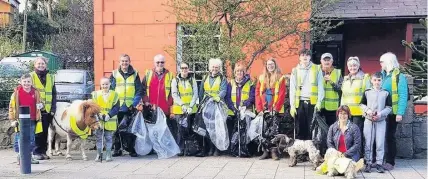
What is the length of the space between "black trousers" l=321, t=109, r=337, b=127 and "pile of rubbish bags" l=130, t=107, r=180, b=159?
279cm

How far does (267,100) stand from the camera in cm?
1067

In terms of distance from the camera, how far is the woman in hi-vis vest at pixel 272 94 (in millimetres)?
10570

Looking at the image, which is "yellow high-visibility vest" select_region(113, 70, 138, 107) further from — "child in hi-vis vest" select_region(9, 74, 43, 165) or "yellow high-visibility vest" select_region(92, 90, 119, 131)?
"child in hi-vis vest" select_region(9, 74, 43, 165)

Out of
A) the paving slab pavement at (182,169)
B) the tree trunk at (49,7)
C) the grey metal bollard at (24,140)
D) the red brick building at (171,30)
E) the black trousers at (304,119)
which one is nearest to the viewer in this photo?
the paving slab pavement at (182,169)

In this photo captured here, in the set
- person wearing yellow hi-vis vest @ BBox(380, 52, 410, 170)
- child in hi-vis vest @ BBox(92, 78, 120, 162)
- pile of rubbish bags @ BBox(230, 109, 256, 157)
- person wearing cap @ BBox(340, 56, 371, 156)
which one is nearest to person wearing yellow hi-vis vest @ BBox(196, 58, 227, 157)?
pile of rubbish bags @ BBox(230, 109, 256, 157)

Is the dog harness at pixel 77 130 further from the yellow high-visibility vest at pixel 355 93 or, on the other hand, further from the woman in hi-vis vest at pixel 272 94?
the yellow high-visibility vest at pixel 355 93

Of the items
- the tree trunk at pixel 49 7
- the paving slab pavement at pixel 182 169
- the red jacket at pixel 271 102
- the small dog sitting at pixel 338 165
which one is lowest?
the paving slab pavement at pixel 182 169

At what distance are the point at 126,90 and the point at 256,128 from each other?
2493 mm

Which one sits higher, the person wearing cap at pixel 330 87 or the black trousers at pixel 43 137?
the person wearing cap at pixel 330 87

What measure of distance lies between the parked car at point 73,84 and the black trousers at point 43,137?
982 cm

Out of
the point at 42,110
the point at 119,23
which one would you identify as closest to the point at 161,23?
the point at 119,23

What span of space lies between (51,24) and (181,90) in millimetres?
33067

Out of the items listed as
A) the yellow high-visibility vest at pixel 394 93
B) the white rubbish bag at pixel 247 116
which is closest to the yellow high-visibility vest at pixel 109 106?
the white rubbish bag at pixel 247 116

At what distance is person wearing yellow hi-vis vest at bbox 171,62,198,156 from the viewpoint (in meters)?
11.0
